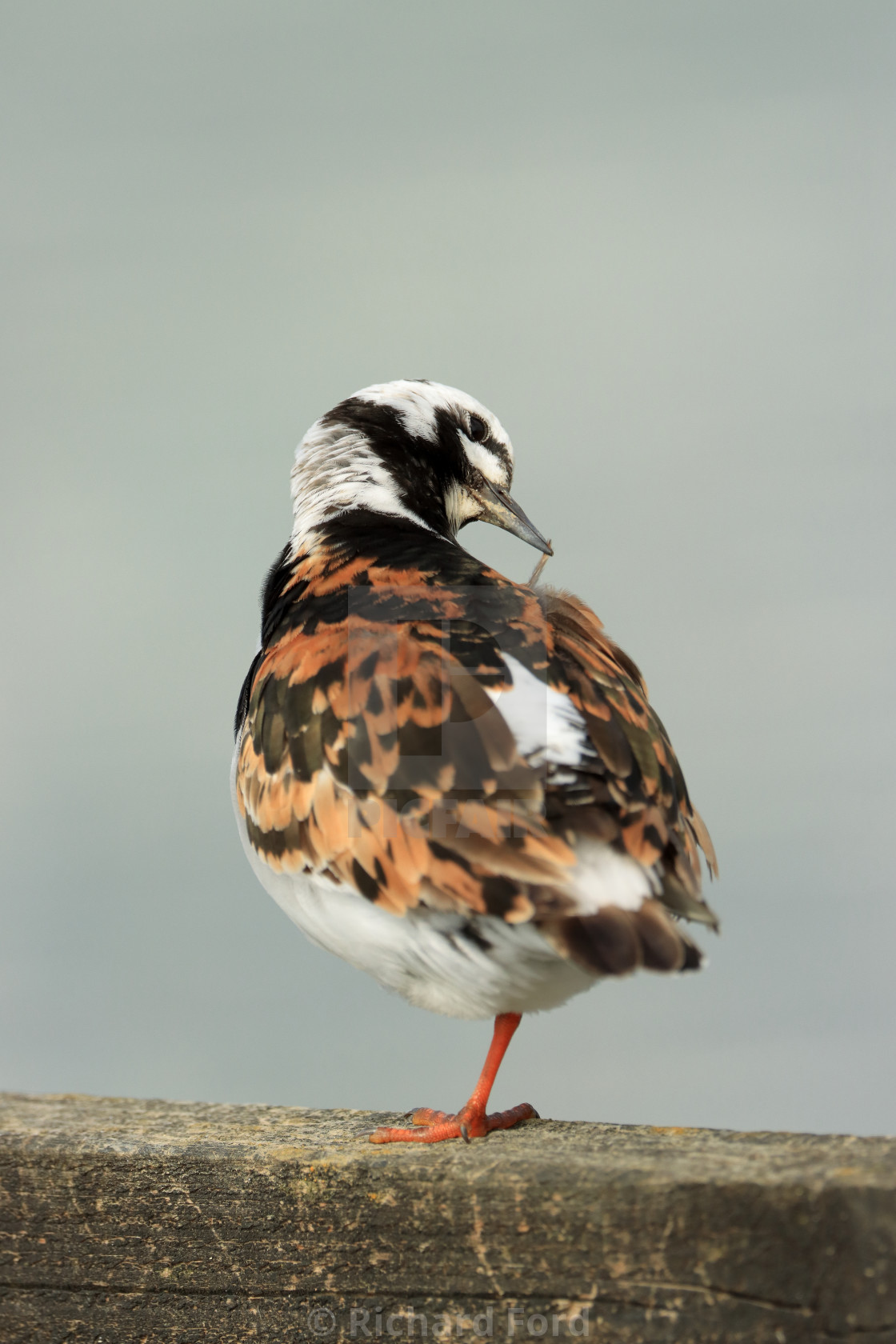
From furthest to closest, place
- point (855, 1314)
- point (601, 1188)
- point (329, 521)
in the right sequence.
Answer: point (329, 521)
point (601, 1188)
point (855, 1314)

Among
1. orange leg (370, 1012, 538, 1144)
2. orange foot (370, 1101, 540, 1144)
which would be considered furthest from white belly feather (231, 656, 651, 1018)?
orange foot (370, 1101, 540, 1144)

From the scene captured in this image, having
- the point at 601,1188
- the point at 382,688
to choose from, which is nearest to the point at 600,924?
the point at 601,1188

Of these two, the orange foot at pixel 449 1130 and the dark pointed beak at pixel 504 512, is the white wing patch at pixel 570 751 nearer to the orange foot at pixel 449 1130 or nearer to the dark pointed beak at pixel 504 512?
the orange foot at pixel 449 1130

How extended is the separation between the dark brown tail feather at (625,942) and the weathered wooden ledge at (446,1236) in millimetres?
460

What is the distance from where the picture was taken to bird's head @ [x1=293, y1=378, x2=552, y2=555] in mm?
3764

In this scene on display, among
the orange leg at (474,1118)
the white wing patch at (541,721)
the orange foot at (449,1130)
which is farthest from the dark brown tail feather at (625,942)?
the orange foot at (449,1130)

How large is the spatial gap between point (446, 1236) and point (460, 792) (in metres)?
0.99

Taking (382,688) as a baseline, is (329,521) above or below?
above

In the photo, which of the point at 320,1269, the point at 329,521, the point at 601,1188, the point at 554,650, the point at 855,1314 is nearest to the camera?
the point at 855,1314

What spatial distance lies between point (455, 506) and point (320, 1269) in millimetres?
2396

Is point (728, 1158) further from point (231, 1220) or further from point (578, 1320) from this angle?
point (231, 1220)

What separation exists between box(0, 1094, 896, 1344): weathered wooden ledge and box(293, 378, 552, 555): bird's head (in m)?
1.78

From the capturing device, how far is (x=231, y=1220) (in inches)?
114

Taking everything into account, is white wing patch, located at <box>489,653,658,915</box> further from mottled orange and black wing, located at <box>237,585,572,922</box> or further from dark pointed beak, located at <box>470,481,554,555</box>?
dark pointed beak, located at <box>470,481,554,555</box>
